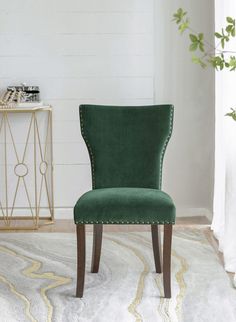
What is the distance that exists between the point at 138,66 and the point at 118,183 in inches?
67.3

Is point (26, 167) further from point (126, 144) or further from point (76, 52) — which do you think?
point (126, 144)

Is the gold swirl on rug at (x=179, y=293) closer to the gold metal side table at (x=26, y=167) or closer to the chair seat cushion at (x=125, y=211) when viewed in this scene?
the chair seat cushion at (x=125, y=211)

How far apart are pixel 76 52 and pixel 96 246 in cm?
198

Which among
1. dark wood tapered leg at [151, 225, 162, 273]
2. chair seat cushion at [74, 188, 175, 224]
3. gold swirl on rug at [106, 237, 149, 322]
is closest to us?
gold swirl on rug at [106, 237, 149, 322]

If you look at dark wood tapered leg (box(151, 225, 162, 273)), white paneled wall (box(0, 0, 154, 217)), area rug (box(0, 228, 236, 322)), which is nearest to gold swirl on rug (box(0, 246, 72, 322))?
area rug (box(0, 228, 236, 322))

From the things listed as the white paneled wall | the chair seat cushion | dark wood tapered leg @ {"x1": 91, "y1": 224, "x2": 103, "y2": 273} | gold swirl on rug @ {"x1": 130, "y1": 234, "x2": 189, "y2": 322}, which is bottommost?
gold swirl on rug @ {"x1": 130, "y1": 234, "x2": 189, "y2": 322}

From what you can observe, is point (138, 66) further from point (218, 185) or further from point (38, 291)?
point (38, 291)

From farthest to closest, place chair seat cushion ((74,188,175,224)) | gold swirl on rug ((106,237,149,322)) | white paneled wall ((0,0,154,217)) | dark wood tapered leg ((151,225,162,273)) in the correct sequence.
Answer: white paneled wall ((0,0,154,217)), dark wood tapered leg ((151,225,162,273)), chair seat cushion ((74,188,175,224)), gold swirl on rug ((106,237,149,322))

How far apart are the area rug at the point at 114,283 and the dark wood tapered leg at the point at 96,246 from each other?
0.15 ft

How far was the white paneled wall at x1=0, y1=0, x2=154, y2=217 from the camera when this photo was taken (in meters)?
4.70

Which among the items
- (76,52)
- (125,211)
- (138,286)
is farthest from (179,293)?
(76,52)

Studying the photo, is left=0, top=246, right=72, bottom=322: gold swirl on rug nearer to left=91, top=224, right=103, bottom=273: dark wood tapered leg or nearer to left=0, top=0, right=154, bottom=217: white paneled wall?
left=91, top=224, right=103, bottom=273: dark wood tapered leg

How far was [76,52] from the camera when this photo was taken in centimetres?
473

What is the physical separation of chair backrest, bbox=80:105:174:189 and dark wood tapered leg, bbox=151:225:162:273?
232mm
